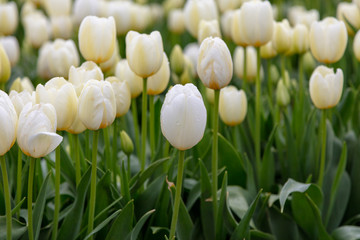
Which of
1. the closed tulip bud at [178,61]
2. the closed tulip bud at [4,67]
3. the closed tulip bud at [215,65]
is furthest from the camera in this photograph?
the closed tulip bud at [178,61]

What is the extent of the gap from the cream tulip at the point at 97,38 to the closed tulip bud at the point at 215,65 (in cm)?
35

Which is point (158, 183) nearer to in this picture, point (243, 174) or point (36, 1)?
point (243, 174)

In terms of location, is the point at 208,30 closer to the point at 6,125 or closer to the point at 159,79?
the point at 159,79

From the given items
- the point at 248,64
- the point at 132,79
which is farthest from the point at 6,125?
the point at 248,64

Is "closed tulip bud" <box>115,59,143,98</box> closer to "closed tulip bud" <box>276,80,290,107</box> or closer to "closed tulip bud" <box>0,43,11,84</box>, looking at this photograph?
"closed tulip bud" <box>0,43,11,84</box>

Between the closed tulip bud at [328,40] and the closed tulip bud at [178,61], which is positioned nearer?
the closed tulip bud at [328,40]

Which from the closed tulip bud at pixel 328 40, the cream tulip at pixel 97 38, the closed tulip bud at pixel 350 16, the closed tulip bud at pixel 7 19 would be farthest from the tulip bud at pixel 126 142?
the closed tulip bud at pixel 7 19

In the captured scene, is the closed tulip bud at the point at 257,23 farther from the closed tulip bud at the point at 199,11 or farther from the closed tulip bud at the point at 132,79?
the closed tulip bud at the point at 199,11

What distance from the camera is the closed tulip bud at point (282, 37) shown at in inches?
81.1

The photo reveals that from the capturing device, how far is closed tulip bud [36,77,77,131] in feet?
4.18

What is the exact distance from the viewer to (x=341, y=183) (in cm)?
191

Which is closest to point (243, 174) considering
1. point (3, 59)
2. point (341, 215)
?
point (341, 215)

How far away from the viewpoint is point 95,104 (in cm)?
128

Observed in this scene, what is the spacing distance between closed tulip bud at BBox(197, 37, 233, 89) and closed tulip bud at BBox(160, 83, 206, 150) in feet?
0.58
